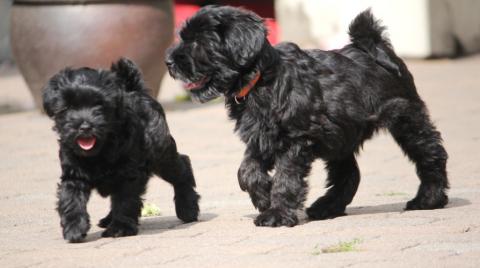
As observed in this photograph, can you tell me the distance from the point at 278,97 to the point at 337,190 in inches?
35.9

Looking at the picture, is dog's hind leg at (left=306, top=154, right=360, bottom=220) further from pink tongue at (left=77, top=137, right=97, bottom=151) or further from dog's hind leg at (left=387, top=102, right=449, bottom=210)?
pink tongue at (left=77, top=137, right=97, bottom=151)

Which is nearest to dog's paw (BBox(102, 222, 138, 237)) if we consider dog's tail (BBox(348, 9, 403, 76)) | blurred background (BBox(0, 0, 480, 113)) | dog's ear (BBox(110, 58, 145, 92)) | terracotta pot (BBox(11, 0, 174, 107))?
dog's ear (BBox(110, 58, 145, 92))

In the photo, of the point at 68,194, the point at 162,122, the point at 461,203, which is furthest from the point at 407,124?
the point at 68,194

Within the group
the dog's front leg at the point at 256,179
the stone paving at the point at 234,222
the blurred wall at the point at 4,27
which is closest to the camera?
the stone paving at the point at 234,222

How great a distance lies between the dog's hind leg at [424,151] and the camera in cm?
679

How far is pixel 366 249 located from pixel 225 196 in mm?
2642

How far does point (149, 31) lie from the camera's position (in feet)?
39.4

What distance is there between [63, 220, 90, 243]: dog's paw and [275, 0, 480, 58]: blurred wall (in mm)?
9898

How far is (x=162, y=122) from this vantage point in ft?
21.3

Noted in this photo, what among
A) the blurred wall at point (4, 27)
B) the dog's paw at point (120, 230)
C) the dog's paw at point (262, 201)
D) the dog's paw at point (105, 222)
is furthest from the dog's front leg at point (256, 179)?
the blurred wall at point (4, 27)

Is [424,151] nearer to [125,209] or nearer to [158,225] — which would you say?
[158,225]

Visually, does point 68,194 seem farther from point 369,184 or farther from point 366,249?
point 369,184

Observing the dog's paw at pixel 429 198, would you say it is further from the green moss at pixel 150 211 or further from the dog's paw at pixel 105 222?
the dog's paw at pixel 105 222

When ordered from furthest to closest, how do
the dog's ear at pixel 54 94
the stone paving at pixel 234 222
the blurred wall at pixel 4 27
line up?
the blurred wall at pixel 4 27, the dog's ear at pixel 54 94, the stone paving at pixel 234 222
